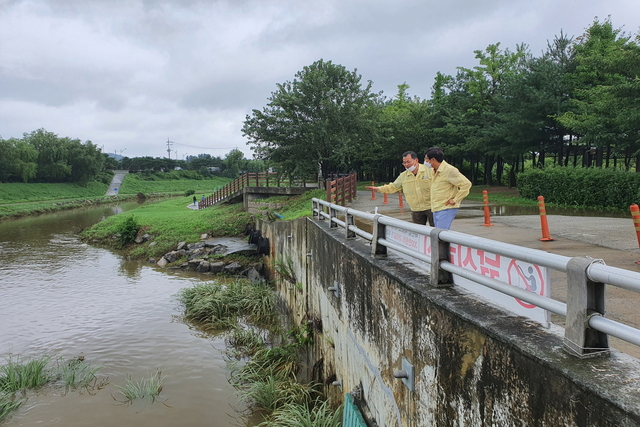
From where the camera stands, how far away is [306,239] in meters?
9.95

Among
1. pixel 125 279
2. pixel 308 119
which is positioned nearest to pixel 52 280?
pixel 125 279

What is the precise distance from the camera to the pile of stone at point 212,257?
1691 centimetres

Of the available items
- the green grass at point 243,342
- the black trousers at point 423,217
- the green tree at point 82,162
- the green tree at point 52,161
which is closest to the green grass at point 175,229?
the green grass at point 243,342

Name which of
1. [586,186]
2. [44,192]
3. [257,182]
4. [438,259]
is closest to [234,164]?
[44,192]

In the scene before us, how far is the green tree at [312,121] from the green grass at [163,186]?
5099cm

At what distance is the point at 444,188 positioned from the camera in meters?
5.22

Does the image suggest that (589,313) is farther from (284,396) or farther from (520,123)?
(520,123)

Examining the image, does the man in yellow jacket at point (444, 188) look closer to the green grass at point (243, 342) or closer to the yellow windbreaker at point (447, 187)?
the yellow windbreaker at point (447, 187)

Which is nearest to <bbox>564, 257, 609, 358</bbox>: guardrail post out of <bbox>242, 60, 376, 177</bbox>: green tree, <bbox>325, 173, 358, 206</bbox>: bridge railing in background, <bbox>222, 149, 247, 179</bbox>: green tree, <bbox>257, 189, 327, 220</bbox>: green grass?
<bbox>325, 173, 358, 206</bbox>: bridge railing in background

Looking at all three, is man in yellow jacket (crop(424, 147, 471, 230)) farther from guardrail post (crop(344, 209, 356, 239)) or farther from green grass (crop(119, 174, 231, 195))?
green grass (crop(119, 174, 231, 195))

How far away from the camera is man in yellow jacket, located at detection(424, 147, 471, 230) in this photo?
513cm

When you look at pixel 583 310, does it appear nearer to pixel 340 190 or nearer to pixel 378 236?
pixel 378 236

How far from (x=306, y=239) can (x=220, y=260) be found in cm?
882

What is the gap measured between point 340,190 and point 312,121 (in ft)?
29.5
